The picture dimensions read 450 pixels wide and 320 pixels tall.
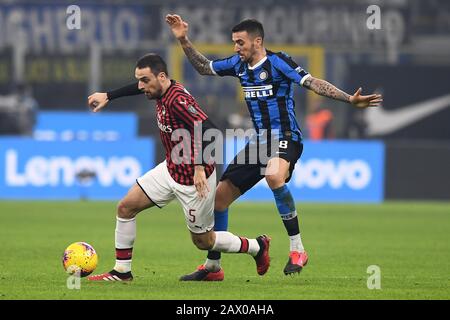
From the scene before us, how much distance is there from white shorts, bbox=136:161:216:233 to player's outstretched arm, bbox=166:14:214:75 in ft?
4.89

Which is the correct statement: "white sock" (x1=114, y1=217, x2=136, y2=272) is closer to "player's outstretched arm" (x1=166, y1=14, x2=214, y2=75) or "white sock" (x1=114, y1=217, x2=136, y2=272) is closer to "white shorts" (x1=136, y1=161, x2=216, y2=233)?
"white shorts" (x1=136, y1=161, x2=216, y2=233)

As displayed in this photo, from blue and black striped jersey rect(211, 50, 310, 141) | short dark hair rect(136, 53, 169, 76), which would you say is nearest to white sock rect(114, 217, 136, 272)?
short dark hair rect(136, 53, 169, 76)

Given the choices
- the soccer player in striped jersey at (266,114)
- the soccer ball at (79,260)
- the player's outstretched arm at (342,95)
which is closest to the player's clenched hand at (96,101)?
the soccer player in striped jersey at (266,114)

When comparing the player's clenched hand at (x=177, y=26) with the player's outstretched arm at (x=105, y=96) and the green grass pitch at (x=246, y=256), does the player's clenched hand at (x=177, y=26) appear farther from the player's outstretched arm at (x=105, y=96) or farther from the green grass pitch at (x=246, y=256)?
the green grass pitch at (x=246, y=256)

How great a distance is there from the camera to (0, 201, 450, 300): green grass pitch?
987 cm

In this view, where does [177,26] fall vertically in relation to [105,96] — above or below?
above

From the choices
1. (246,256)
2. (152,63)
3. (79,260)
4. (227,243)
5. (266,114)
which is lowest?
(246,256)

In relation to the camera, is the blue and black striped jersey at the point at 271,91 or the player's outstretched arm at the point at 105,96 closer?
the player's outstretched arm at the point at 105,96

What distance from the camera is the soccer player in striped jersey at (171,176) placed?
1019 centimetres

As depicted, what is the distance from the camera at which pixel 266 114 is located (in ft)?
36.9

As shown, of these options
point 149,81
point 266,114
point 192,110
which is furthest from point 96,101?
point 266,114

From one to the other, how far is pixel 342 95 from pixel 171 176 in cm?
167

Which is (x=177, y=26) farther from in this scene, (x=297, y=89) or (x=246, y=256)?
(x=297, y=89)
